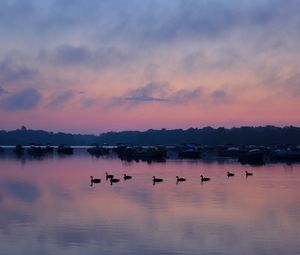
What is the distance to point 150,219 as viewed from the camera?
1037 inches

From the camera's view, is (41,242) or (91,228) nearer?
(41,242)

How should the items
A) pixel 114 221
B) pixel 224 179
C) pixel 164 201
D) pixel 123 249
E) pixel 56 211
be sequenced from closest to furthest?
pixel 123 249, pixel 114 221, pixel 56 211, pixel 164 201, pixel 224 179

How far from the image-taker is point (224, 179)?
52.6 meters

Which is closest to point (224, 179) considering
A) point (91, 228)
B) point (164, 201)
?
point (164, 201)

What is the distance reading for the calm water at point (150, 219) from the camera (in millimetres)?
20005

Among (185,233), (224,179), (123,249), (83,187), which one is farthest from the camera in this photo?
(224,179)

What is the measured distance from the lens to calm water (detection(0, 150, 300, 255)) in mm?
20005

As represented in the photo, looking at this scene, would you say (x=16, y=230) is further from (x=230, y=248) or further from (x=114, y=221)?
(x=230, y=248)

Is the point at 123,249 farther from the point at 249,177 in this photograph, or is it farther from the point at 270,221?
the point at 249,177

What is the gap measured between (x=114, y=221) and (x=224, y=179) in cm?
2844

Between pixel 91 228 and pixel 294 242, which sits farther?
pixel 91 228

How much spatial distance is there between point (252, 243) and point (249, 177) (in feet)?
115

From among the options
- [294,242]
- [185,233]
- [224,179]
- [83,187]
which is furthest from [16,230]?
[224,179]

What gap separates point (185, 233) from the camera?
22.3 meters
